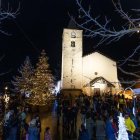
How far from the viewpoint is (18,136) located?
521 inches

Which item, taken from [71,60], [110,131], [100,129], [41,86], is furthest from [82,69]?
→ [110,131]

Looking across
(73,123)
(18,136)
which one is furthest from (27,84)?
(18,136)

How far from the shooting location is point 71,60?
48.1 metres

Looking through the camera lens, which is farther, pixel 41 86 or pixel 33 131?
pixel 41 86

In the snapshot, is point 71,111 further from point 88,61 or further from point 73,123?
point 88,61

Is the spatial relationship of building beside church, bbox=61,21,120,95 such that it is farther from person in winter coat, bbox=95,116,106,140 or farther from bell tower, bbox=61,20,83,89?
person in winter coat, bbox=95,116,106,140

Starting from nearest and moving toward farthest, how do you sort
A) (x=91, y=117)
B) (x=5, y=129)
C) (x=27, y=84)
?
(x=5, y=129)
(x=91, y=117)
(x=27, y=84)

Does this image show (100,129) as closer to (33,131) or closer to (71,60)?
(33,131)

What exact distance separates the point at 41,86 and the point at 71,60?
17590 millimetres

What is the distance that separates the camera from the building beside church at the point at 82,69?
153 ft

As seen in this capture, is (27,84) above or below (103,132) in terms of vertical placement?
above

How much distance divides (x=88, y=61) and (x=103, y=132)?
37062mm

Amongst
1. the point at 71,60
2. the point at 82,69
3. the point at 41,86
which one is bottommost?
the point at 41,86

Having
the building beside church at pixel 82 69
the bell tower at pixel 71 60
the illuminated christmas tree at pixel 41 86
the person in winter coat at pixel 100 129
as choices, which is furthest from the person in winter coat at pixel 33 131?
the bell tower at pixel 71 60
